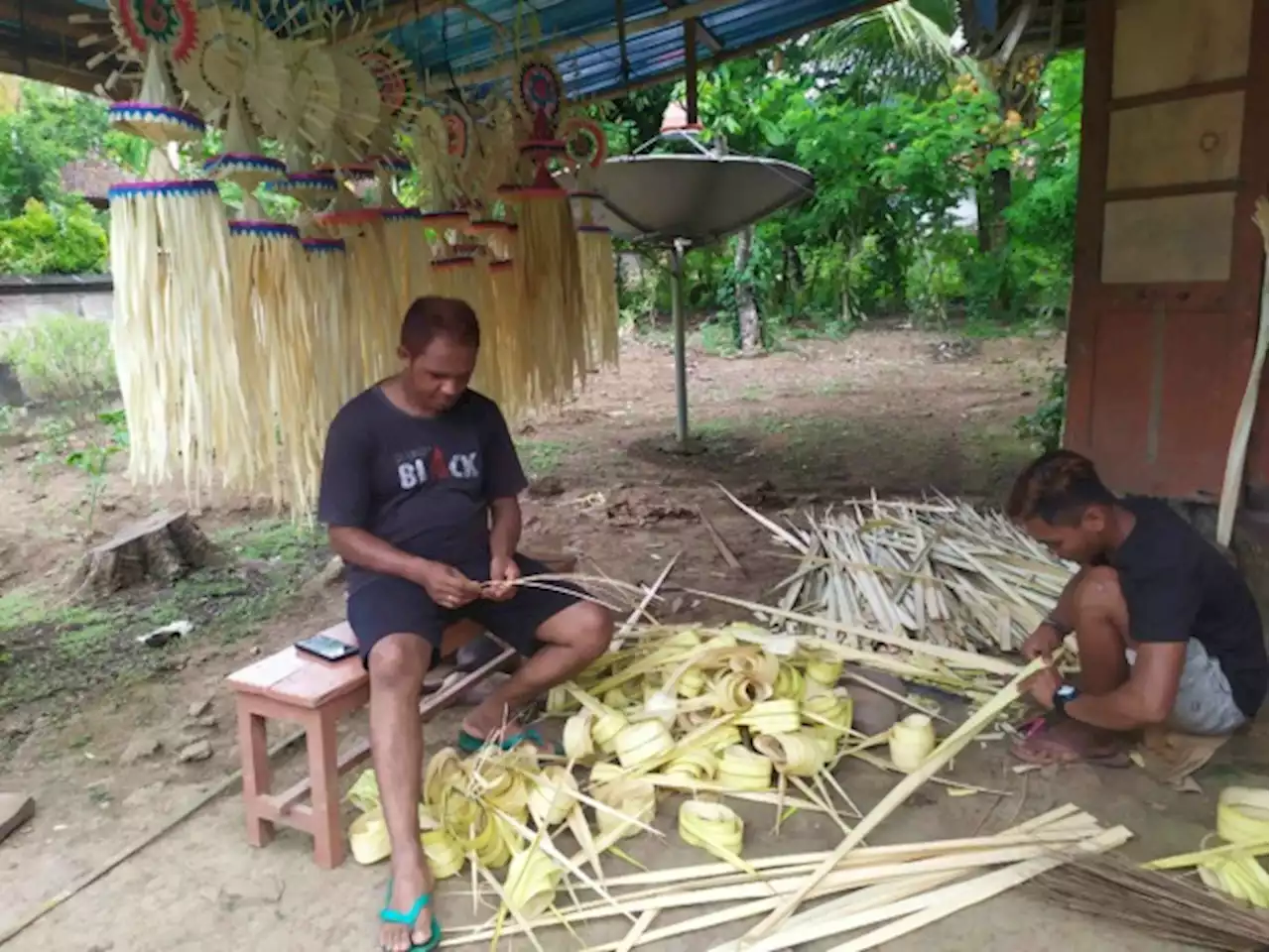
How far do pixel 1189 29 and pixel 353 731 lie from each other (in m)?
3.75

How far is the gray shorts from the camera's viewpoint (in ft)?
7.25

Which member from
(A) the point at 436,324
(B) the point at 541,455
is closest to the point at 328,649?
(A) the point at 436,324

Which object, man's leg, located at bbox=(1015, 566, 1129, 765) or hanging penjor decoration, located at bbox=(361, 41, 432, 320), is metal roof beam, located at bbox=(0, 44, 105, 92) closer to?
hanging penjor decoration, located at bbox=(361, 41, 432, 320)

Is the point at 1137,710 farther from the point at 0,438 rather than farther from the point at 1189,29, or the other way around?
the point at 0,438

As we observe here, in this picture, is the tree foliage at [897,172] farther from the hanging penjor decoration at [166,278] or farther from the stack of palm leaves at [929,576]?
the hanging penjor decoration at [166,278]

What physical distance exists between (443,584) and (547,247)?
1.66 meters

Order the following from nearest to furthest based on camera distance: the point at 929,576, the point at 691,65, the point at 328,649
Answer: the point at 328,649, the point at 929,576, the point at 691,65

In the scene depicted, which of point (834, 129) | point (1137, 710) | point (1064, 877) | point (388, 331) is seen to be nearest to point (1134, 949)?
point (1064, 877)

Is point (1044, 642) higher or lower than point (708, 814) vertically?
higher

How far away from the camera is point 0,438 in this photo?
21.9ft

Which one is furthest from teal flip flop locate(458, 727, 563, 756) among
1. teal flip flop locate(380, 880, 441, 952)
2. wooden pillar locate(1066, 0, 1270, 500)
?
wooden pillar locate(1066, 0, 1270, 500)

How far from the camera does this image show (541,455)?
659cm

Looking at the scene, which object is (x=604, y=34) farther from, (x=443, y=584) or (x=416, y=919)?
(x=416, y=919)

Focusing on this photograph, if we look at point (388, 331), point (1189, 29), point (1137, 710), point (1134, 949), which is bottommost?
point (1134, 949)
